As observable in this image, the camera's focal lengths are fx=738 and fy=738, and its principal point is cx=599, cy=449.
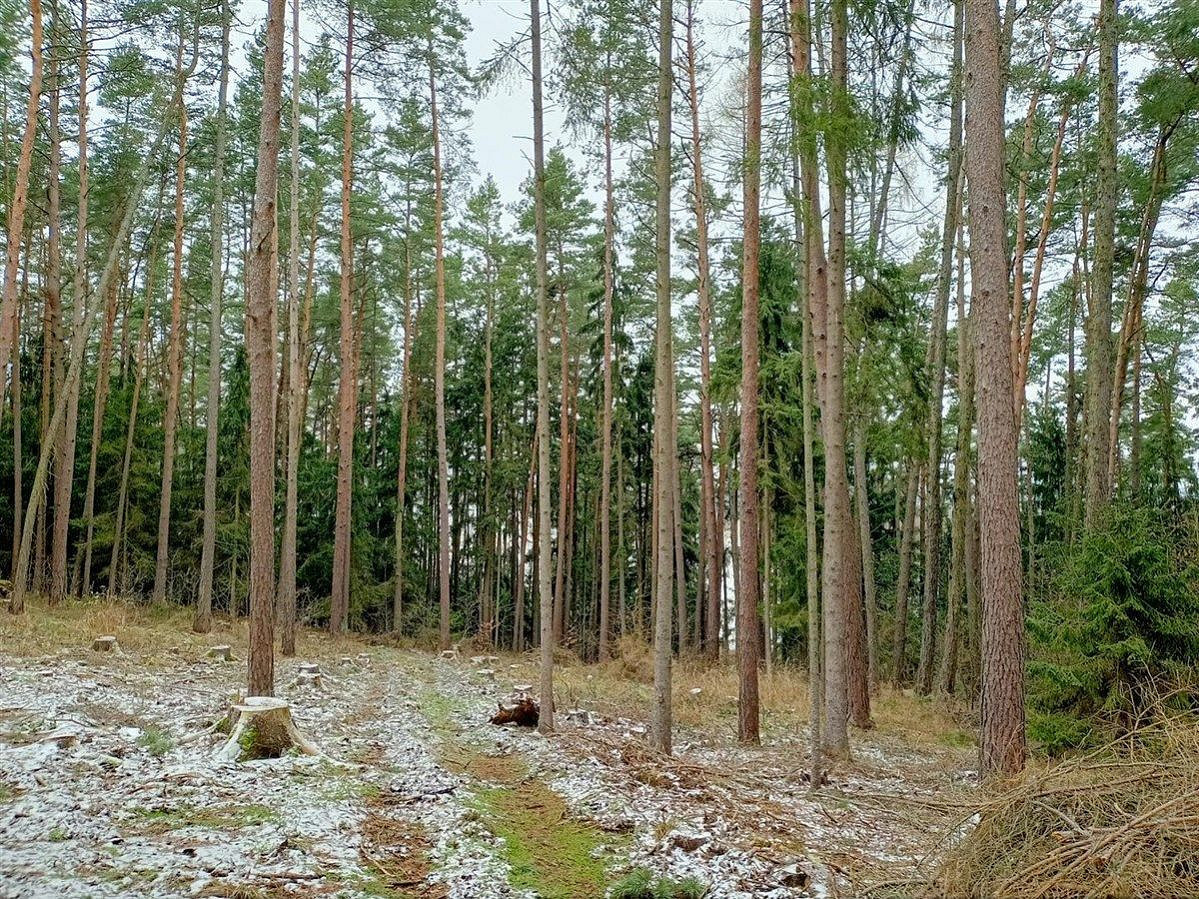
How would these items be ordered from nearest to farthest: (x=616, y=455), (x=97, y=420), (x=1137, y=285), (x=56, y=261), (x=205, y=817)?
(x=205, y=817), (x=1137, y=285), (x=56, y=261), (x=97, y=420), (x=616, y=455)

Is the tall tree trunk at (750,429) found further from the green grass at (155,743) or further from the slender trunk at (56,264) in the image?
the slender trunk at (56,264)

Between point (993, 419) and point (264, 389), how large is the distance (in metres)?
6.55

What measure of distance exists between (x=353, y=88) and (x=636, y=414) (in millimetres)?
13205

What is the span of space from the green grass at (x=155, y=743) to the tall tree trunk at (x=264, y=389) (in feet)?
3.62

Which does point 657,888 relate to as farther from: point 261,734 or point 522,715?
point 522,715

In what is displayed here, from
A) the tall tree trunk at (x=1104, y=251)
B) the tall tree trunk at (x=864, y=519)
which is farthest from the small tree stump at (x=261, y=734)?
the tall tree trunk at (x=1104, y=251)

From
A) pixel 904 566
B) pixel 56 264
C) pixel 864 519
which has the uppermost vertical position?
pixel 56 264

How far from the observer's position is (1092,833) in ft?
10.8

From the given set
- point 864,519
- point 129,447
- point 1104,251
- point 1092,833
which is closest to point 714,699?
point 864,519

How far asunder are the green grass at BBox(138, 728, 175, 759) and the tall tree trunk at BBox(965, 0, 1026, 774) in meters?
6.02

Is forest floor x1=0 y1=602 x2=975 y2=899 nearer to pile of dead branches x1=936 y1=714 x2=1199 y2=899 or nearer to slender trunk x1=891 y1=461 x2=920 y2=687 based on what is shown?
pile of dead branches x1=936 y1=714 x2=1199 y2=899

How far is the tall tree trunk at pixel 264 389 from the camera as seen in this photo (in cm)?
719

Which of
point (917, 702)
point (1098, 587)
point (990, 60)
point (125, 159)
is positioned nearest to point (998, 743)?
point (1098, 587)

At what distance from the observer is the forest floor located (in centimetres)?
384
